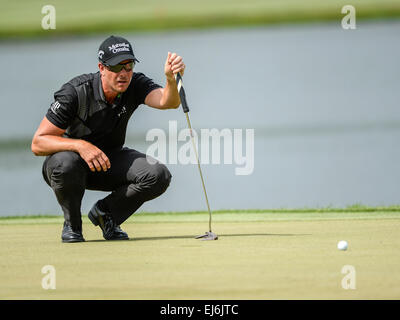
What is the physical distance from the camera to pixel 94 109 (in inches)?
239

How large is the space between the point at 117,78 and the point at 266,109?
862 cm

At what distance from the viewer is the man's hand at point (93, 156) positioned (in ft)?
19.0

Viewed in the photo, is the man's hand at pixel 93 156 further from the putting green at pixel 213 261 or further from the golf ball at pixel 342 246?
the golf ball at pixel 342 246

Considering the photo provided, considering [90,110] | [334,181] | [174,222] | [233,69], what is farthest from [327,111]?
[90,110]

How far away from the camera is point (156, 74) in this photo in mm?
13594

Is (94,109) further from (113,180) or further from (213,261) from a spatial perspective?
(213,261)

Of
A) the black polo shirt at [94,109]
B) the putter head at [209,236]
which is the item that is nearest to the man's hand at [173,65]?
the black polo shirt at [94,109]

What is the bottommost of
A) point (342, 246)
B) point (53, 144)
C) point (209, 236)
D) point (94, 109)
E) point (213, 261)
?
point (213, 261)

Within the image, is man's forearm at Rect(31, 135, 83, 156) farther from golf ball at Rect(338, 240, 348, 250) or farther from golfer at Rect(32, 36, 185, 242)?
golf ball at Rect(338, 240, 348, 250)

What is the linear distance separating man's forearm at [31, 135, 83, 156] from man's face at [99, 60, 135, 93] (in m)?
0.42

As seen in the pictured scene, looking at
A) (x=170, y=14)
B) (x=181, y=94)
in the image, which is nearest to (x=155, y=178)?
(x=181, y=94)

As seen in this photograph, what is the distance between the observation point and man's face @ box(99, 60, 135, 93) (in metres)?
5.97

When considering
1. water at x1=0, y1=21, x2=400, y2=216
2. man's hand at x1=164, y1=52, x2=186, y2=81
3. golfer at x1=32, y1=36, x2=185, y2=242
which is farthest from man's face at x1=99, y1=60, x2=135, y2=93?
water at x1=0, y1=21, x2=400, y2=216
